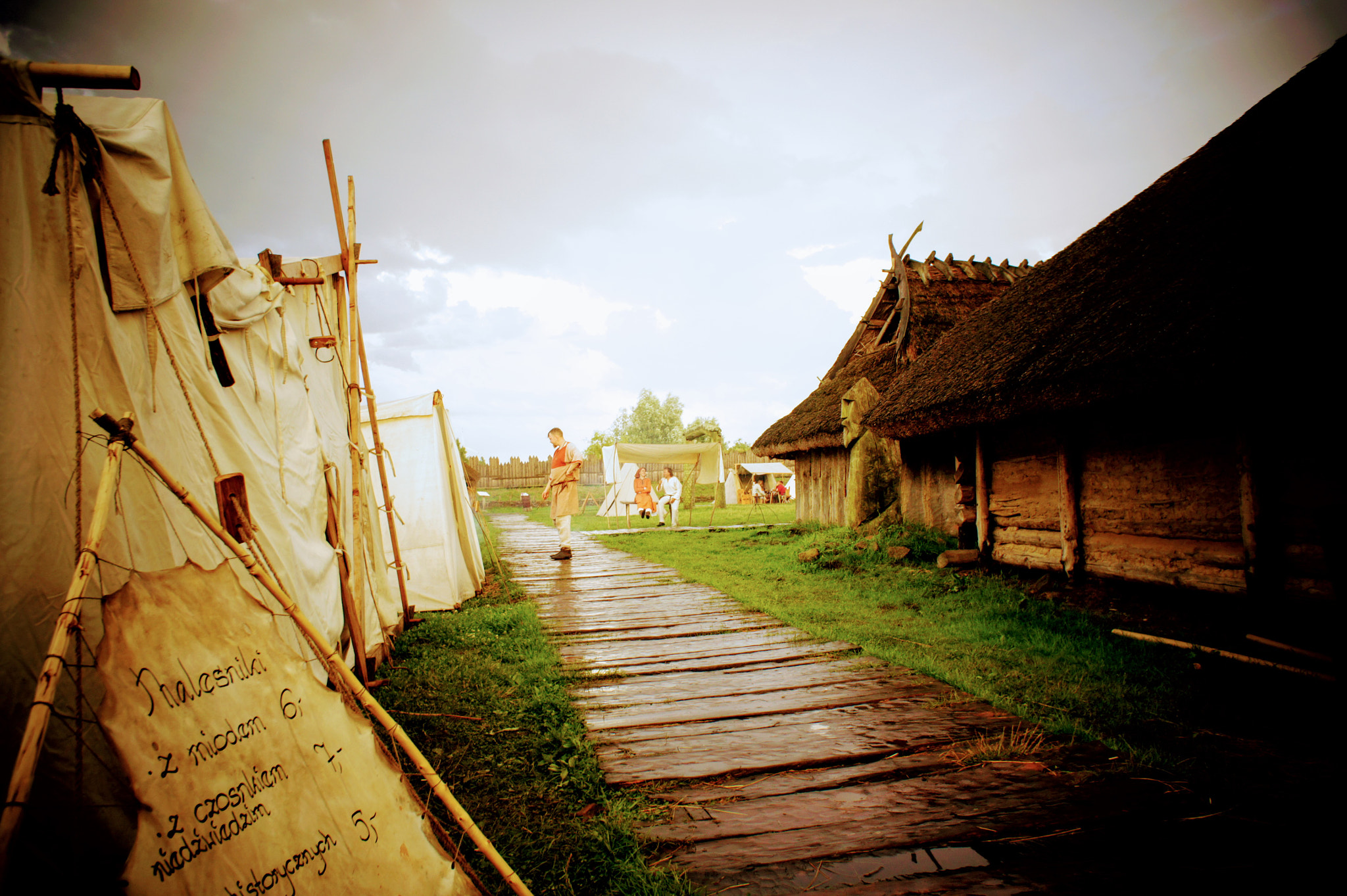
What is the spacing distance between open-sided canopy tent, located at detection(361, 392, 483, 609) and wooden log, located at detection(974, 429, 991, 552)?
5396mm

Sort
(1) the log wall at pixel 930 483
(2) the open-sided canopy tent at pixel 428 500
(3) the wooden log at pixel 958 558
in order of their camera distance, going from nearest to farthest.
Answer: (2) the open-sided canopy tent at pixel 428 500
(3) the wooden log at pixel 958 558
(1) the log wall at pixel 930 483

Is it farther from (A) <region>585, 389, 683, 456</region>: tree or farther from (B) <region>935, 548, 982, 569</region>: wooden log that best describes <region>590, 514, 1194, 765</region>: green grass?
(A) <region>585, 389, 683, 456</region>: tree

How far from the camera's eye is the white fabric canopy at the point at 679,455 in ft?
51.0

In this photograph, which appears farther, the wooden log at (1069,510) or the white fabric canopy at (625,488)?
the white fabric canopy at (625,488)

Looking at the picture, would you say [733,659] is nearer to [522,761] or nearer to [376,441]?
[522,761]

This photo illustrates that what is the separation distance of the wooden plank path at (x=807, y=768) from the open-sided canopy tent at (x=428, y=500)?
1847 millimetres

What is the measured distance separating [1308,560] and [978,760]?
2.66 meters

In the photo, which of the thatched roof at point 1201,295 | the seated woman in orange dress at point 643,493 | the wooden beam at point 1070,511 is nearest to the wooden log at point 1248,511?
the thatched roof at point 1201,295

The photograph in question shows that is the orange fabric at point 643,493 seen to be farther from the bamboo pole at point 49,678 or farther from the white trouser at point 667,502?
the bamboo pole at point 49,678

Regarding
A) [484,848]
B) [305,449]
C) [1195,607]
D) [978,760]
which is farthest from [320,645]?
[1195,607]

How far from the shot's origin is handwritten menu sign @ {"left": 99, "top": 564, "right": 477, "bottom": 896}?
1.20 m

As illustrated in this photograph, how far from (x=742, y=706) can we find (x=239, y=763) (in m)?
2.36

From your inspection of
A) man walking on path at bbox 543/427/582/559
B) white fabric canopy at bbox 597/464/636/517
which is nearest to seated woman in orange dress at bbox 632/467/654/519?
white fabric canopy at bbox 597/464/636/517

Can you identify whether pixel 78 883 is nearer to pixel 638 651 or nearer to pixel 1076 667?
pixel 638 651
